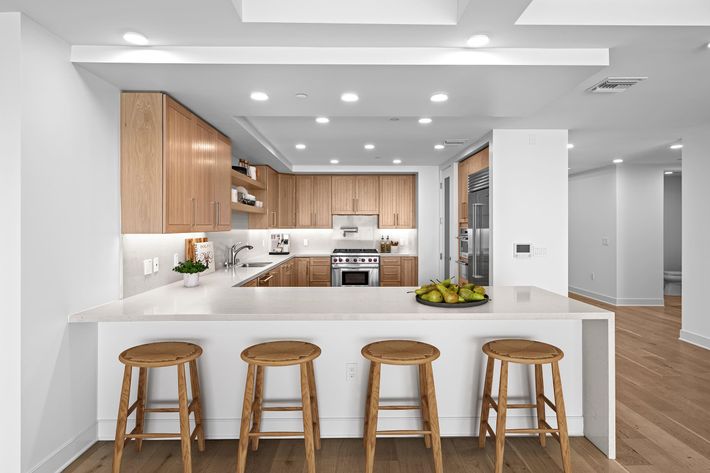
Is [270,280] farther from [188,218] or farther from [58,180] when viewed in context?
[58,180]

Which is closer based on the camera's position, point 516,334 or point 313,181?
point 516,334

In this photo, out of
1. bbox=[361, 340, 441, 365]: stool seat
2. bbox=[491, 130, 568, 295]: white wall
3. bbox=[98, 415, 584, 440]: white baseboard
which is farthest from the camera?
bbox=[491, 130, 568, 295]: white wall

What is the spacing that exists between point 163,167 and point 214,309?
1094mm

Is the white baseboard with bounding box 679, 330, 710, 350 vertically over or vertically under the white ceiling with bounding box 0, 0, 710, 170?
under

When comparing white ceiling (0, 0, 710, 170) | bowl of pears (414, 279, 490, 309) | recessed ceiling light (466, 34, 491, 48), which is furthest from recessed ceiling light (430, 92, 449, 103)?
bowl of pears (414, 279, 490, 309)

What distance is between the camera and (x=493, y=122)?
4.05 meters

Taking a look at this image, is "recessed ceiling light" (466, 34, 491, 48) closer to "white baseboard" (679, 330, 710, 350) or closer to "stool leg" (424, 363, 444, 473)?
"stool leg" (424, 363, 444, 473)

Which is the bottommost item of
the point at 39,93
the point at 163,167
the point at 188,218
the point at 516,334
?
the point at 516,334

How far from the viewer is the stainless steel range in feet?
22.1

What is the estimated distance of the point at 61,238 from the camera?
225 cm

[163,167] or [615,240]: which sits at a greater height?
Answer: [163,167]

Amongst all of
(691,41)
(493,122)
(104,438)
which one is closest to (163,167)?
(104,438)

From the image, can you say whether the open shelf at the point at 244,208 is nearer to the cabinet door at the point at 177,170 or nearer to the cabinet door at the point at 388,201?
the cabinet door at the point at 177,170

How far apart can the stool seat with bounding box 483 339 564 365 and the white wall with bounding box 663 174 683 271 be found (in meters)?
7.95
